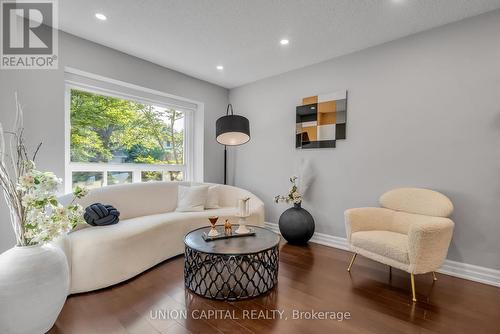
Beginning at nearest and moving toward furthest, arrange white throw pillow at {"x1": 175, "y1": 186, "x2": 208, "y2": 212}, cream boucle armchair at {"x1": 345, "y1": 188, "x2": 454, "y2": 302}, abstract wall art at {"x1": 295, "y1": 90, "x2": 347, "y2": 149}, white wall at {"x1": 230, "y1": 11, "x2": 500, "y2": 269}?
cream boucle armchair at {"x1": 345, "y1": 188, "x2": 454, "y2": 302}
white wall at {"x1": 230, "y1": 11, "x2": 500, "y2": 269}
abstract wall art at {"x1": 295, "y1": 90, "x2": 347, "y2": 149}
white throw pillow at {"x1": 175, "y1": 186, "x2": 208, "y2": 212}

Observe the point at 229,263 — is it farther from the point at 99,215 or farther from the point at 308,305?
the point at 99,215

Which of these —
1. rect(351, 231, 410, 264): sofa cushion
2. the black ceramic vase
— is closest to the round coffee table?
rect(351, 231, 410, 264): sofa cushion

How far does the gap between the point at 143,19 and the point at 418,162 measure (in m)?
3.32

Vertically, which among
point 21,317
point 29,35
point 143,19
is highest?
point 143,19

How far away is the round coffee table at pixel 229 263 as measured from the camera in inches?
81.7

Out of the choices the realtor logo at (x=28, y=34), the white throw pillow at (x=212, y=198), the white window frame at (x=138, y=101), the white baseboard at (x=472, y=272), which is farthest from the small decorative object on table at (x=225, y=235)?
the realtor logo at (x=28, y=34)

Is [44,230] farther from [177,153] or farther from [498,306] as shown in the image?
[498,306]

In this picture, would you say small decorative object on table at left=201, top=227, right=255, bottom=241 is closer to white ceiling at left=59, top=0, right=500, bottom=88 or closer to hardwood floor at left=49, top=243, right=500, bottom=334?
hardwood floor at left=49, top=243, right=500, bottom=334

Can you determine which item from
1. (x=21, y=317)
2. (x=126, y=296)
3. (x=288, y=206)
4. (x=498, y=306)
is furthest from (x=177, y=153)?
(x=498, y=306)

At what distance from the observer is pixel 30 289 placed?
151 cm

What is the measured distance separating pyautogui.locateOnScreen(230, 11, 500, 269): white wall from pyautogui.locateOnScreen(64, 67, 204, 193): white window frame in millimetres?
1580

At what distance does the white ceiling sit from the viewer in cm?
231

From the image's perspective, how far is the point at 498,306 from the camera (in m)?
2.01

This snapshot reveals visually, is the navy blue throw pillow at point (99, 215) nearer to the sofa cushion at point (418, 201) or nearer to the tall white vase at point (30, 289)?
the tall white vase at point (30, 289)
